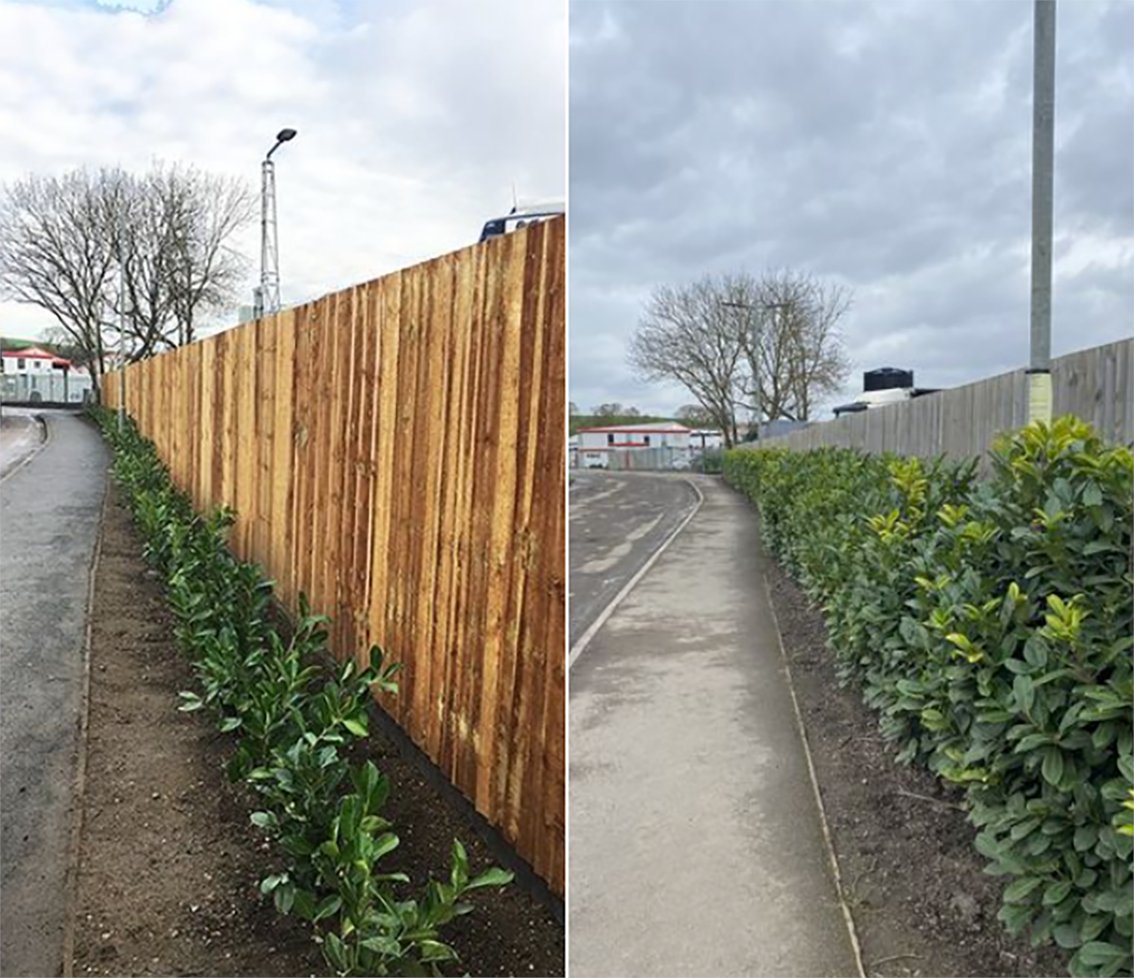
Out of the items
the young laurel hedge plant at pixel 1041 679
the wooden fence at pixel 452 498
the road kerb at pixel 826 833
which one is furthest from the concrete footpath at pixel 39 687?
the young laurel hedge plant at pixel 1041 679

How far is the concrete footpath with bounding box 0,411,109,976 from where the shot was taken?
4.56 feet

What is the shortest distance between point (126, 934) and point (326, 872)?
295mm

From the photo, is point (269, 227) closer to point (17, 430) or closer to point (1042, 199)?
point (17, 430)

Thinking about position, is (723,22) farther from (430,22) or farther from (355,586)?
(355,586)

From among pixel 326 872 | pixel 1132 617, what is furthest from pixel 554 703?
pixel 1132 617

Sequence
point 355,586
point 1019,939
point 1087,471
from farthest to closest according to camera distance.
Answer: point 355,586, point 1019,939, point 1087,471

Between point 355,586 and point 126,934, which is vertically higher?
point 355,586

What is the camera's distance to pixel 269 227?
1.40m

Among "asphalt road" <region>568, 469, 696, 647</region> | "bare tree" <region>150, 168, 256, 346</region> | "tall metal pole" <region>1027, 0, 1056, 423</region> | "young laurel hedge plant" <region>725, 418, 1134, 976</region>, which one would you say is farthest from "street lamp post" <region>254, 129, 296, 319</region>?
"young laurel hedge plant" <region>725, 418, 1134, 976</region>

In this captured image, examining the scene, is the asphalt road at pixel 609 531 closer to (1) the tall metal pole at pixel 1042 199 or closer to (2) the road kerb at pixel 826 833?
(2) the road kerb at pixel 826 833

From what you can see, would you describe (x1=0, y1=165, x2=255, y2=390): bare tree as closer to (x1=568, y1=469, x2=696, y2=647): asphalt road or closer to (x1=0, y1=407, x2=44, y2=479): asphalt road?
(x1=0, y1=407, x2=44, y2=479): asphalt road

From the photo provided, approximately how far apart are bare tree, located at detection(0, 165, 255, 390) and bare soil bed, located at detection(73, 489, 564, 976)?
86 cm

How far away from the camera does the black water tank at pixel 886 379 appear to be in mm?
13337

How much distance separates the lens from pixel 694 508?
12.4m
